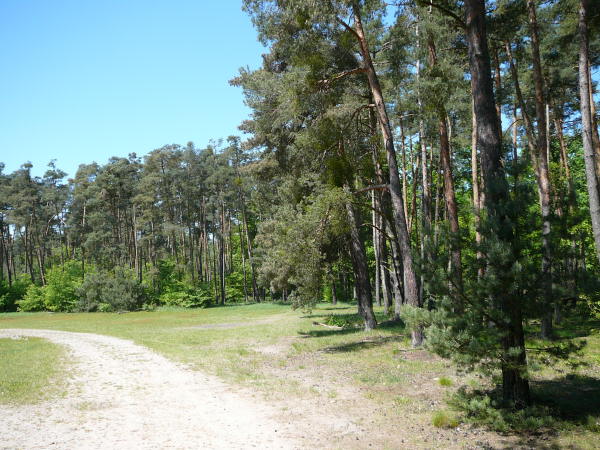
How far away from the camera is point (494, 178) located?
241 inches

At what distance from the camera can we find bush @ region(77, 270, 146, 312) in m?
41.2

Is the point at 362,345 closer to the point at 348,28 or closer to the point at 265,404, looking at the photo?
the point at 265,404

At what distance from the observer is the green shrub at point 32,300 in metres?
44.7

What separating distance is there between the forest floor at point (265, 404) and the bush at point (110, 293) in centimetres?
2979

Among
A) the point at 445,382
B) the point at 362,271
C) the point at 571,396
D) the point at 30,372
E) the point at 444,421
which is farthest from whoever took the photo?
the point at 362,271

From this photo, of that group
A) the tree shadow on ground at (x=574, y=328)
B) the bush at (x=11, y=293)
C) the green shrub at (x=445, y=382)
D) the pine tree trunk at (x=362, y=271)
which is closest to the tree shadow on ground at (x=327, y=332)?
the pine tree trunk at (x=362, y=271)

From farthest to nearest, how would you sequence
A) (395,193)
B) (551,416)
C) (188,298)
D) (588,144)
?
(188,298), (395,193), (588,144), (551,416)

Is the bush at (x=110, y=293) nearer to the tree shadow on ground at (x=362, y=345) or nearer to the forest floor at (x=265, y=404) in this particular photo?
the forest floor at (x=265, y=404)

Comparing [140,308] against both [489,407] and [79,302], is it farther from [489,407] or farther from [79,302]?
[489,407]

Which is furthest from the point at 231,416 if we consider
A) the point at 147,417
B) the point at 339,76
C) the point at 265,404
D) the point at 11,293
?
the point at 11,293

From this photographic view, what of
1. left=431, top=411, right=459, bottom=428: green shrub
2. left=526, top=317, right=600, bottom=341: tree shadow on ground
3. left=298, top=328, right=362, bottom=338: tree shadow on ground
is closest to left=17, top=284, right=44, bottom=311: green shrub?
left=298, top=328, right=362, bottom=338: tree shadow on ground

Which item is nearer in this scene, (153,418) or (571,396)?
(571,396)

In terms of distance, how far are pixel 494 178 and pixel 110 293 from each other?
41641 mm

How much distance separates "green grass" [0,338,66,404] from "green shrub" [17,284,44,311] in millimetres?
32249
